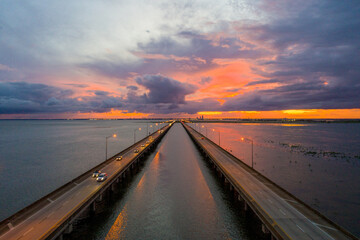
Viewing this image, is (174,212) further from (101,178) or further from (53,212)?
(53,212)

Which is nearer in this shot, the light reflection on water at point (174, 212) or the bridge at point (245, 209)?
the bridge at point (245, 209)

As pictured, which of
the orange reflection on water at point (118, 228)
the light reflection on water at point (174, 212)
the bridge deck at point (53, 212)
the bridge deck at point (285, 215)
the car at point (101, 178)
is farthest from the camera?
the car at point (101, 178)

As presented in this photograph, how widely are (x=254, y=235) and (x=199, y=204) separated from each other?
41.0 feet

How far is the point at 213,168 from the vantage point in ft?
221

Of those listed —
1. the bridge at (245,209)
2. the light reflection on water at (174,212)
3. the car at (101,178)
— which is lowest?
the light reflection on water at (174,212)

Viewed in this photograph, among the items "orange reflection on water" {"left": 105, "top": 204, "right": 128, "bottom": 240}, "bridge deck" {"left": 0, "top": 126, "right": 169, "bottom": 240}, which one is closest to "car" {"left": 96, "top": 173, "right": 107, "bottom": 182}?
"bridge deck" {"left": 0, "top": 126, "right": 169, "bottom": 240}

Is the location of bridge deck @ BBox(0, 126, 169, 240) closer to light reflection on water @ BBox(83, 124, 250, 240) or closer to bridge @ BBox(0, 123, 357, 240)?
bridge @ BBox(0, 123, 357, 240)

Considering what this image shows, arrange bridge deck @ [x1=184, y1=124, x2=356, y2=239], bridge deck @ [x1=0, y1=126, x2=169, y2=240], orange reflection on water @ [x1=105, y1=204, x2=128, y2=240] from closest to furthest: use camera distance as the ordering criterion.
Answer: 1. bridge deck @ [x1=184, y1=124, x2=356, y2=239]
2. bridge deck @ [x1=0, y1=126, x2=169, y2=240]
3. orange reflection on water @ [x1=105, y1=204, x2=128, y2=240]

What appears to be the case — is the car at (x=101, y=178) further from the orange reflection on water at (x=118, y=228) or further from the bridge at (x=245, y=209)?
the orange reflection on water at (x=118, y=228)

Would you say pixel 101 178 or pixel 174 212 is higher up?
pixel 101 178

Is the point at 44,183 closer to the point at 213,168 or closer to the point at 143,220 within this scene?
the point at 143,220

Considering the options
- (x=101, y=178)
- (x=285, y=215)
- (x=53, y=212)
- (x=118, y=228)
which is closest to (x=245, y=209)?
Answer: (x=285, y=215)

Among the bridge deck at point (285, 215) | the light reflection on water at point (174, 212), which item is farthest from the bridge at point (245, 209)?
the light reflection on water at point (174, 212)

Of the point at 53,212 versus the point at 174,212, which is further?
the point at 174,212
